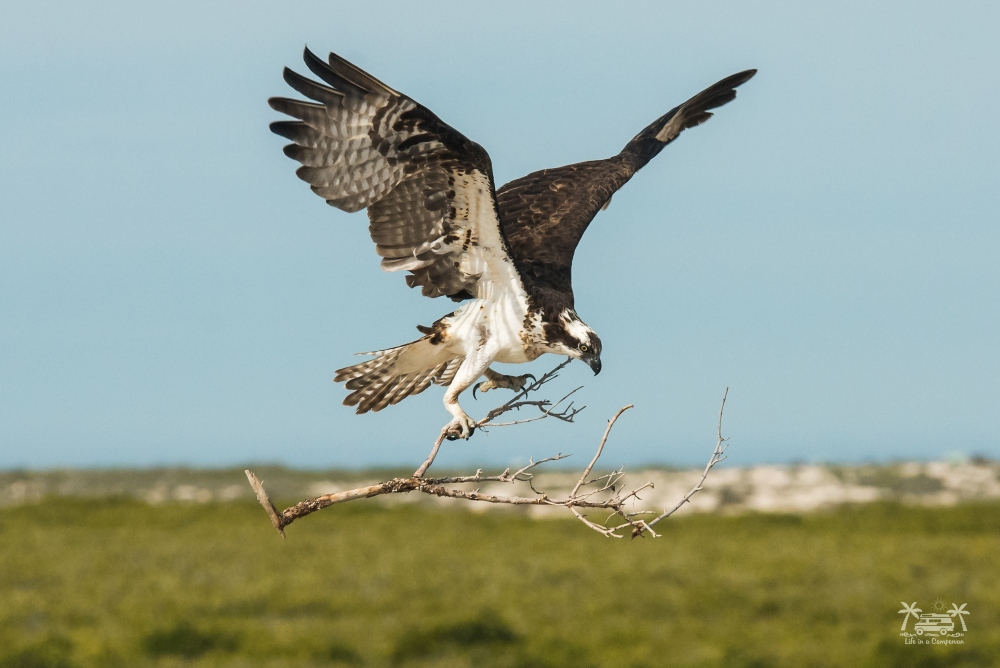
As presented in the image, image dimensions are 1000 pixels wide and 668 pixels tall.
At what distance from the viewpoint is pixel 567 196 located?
27.4 feet

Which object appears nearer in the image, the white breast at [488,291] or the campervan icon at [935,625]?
the white breast at [488,291]

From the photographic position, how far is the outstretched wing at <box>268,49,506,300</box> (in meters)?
5.95

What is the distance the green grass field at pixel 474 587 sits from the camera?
105ft

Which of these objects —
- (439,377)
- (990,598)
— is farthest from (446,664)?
(439,377)

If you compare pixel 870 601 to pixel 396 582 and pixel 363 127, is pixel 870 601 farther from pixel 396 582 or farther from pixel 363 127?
pixel 363 127

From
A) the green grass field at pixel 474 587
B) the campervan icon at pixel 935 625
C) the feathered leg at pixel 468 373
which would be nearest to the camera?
the feathered leg at pixel 468 373

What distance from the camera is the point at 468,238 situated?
6.13m

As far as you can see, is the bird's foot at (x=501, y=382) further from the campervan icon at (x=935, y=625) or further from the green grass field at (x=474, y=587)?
the campervan icon at (x=935, y=625)

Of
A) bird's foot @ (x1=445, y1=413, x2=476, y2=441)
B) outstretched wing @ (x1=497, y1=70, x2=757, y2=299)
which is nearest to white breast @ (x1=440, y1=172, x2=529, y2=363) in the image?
outstretched wing @ (x1=497, y1=70, x2=757, y2=299)

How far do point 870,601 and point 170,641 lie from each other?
19668 mm

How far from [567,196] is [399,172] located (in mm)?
2230

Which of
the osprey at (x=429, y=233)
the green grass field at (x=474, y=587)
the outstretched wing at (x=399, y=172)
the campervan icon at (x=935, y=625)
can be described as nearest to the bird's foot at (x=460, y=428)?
the osprey at (x=429, y=233)

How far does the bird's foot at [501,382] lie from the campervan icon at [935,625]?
2441 cm

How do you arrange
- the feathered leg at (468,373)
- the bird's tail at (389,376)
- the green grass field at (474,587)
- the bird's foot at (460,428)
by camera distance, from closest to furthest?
the bird's foot at (460,428)
the feathered leg at (468,373)
the bird's tail at (389,376)
the green grass field at (474,587)
